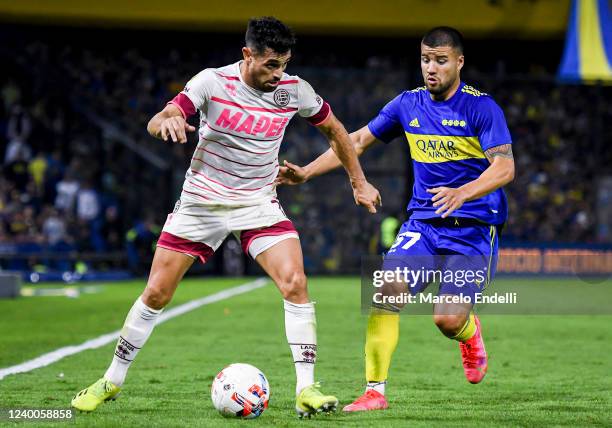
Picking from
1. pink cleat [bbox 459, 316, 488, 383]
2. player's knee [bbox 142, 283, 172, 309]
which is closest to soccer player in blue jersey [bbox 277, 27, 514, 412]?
pink cleat [bbox 459, 316, 488, 383]

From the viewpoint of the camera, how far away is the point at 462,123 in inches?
271

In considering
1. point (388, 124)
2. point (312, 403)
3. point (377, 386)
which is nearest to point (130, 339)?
point (312, 403)

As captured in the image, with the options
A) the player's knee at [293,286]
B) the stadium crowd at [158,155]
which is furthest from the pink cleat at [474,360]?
the stadium crowd at [158,155]

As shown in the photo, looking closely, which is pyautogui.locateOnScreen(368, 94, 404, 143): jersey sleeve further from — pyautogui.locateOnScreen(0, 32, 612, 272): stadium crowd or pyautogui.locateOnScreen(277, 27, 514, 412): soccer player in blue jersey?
pyautogui.locateOnScreen(0, 32, 612, 272): stadium crowd

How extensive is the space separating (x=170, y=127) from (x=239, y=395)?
1.54 meters

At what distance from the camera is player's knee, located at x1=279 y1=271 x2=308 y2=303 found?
630 centimetres

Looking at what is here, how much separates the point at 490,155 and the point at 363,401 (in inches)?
66.7

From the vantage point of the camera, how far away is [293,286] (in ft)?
20.7

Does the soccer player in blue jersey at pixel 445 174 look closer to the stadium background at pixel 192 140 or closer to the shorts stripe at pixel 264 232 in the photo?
the shorts stripe at pixel 264 232

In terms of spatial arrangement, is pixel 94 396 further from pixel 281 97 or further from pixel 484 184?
pixel 484 184

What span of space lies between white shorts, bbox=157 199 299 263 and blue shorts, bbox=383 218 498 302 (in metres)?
0.85

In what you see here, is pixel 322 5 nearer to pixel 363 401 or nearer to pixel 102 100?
pixel 102 100

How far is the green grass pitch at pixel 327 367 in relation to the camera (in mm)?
6215

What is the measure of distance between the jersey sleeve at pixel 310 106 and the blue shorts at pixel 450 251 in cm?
98
